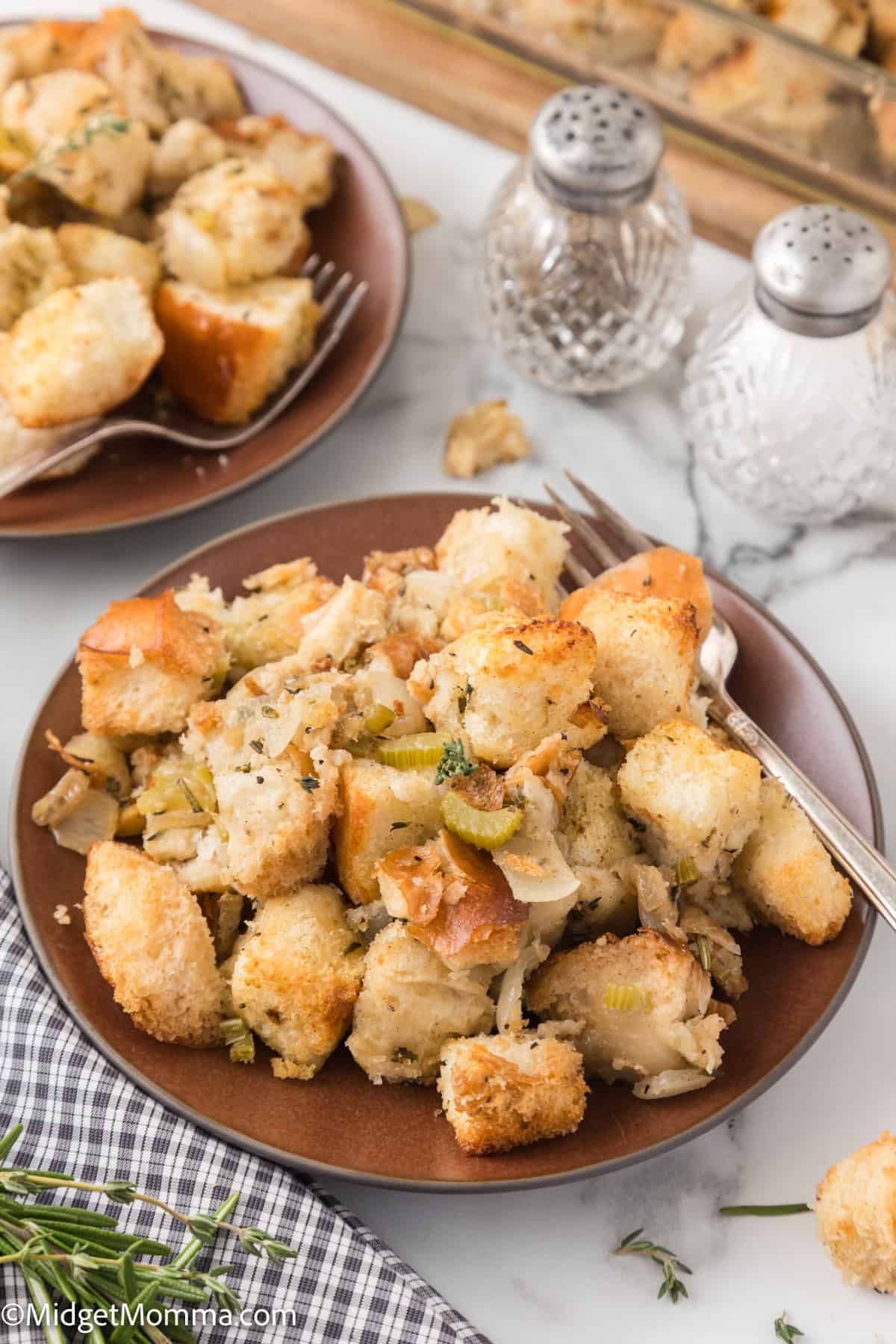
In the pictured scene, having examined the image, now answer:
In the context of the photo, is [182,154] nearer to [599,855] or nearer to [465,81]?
[465,81]

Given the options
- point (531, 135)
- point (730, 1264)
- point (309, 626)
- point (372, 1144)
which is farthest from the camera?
point (531, 135)

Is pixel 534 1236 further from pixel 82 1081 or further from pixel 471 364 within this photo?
pixel 471 364

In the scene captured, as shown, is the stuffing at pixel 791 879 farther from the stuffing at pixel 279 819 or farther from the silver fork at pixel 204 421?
the silver fork at pixel 204 421

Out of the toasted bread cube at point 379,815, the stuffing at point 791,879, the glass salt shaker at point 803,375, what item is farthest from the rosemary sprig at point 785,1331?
the glass salt shaker at point 803,375

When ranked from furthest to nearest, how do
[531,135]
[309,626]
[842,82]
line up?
[842,82]
[531,135]
[309,626]

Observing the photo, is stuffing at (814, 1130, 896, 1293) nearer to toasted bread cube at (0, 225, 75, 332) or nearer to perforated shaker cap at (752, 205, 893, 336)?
perforated shaker cap at (752, 205, 893, 336)

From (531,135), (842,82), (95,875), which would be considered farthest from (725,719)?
(842,82)
